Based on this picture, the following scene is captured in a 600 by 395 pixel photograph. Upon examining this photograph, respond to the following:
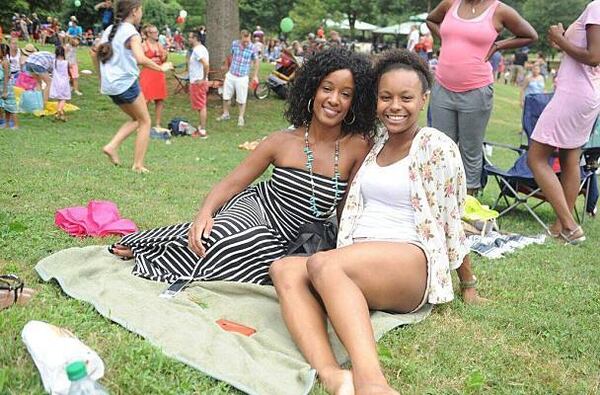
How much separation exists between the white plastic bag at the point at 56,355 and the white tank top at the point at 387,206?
1.42 m

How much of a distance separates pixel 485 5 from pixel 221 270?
333cm

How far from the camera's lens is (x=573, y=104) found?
5.02m

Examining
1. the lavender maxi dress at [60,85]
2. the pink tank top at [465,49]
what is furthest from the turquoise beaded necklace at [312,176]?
the lavender maxi dress at [60,85]

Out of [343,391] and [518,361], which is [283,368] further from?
[518,361]

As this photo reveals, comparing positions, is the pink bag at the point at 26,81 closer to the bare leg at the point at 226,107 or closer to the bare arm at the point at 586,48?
the bare leg at the point at 226,107

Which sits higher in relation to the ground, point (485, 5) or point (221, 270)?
point (485, 5)

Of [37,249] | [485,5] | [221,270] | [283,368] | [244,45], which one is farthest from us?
[244,45]

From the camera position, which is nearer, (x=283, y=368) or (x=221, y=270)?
(x=283, y=368)

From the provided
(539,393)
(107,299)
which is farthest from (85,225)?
(539,393)

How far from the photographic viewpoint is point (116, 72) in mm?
6691

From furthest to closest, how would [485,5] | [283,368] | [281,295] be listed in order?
1. [485,5]
2. [281,295]
3. [283,368]

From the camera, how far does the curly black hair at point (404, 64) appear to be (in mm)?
3148

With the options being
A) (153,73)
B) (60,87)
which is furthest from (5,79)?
(153,73)

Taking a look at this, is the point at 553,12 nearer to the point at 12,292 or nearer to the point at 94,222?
the point at 94,222
